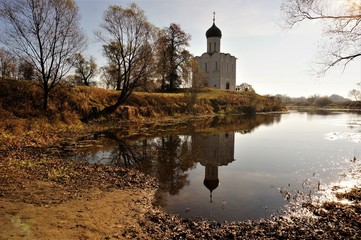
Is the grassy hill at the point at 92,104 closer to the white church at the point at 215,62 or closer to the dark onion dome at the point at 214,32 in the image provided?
the white church at the point at 215,62

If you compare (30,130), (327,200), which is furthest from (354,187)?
(30,130)

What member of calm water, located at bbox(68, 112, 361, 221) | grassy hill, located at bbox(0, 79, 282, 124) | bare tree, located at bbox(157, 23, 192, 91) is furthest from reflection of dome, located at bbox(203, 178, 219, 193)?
bare tree, located at bbox(157, 23, 192, 91)

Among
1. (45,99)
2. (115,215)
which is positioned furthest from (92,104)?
(115,215)

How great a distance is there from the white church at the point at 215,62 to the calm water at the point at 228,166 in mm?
53602

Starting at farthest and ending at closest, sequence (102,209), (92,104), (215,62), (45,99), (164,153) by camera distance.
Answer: (215,62), (92,104), (45,99), (164,153), (102,209)

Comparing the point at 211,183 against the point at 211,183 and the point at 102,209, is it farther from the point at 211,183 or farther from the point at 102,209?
the point at 102,209

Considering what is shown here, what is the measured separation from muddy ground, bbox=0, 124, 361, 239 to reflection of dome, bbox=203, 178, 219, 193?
2127 mm

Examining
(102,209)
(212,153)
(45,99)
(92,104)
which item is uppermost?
(45,99)

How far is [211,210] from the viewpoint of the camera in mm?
8156

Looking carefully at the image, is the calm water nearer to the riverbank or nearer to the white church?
the riverbank

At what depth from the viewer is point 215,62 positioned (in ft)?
245

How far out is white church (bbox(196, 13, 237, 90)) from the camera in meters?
73.5

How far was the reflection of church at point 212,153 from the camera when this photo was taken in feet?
38.4

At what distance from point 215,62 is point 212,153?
6088 centimetres
